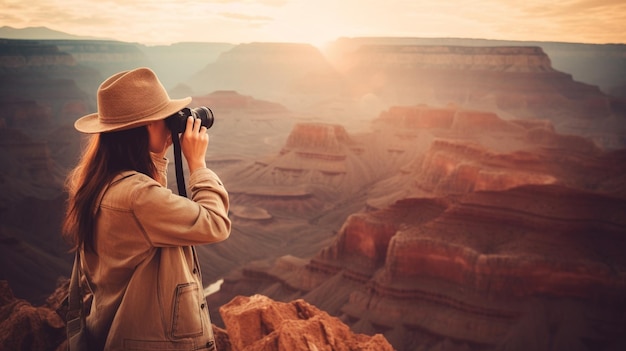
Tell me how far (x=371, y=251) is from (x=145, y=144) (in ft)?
90.7

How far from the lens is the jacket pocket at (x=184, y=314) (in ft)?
12.5

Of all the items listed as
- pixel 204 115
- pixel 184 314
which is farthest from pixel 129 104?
pixel 184 314

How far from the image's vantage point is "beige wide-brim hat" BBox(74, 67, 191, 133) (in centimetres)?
374

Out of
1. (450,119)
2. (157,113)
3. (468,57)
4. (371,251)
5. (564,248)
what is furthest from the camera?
(468,57)

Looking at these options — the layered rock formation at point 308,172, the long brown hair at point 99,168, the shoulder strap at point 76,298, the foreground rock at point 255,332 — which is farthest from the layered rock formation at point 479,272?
the layered rock formation at point 308,172

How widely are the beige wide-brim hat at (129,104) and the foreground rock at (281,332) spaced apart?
17.3ft

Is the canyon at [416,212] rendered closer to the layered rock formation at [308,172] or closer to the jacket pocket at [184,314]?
the layered rock formation at [308,172]

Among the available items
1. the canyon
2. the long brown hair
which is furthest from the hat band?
the canyon

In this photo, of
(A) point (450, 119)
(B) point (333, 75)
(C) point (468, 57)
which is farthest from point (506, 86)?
(B) point (333, 75)

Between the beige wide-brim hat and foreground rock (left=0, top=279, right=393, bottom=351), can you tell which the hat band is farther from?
foreground rock (left=0, top=279, right=393, bottom=351)

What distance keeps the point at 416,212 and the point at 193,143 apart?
27.6 metres

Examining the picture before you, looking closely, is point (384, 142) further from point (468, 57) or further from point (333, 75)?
point (333, 75)

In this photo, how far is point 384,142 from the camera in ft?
262

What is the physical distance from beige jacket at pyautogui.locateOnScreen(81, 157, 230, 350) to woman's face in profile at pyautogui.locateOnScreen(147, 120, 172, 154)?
1.14 feet
